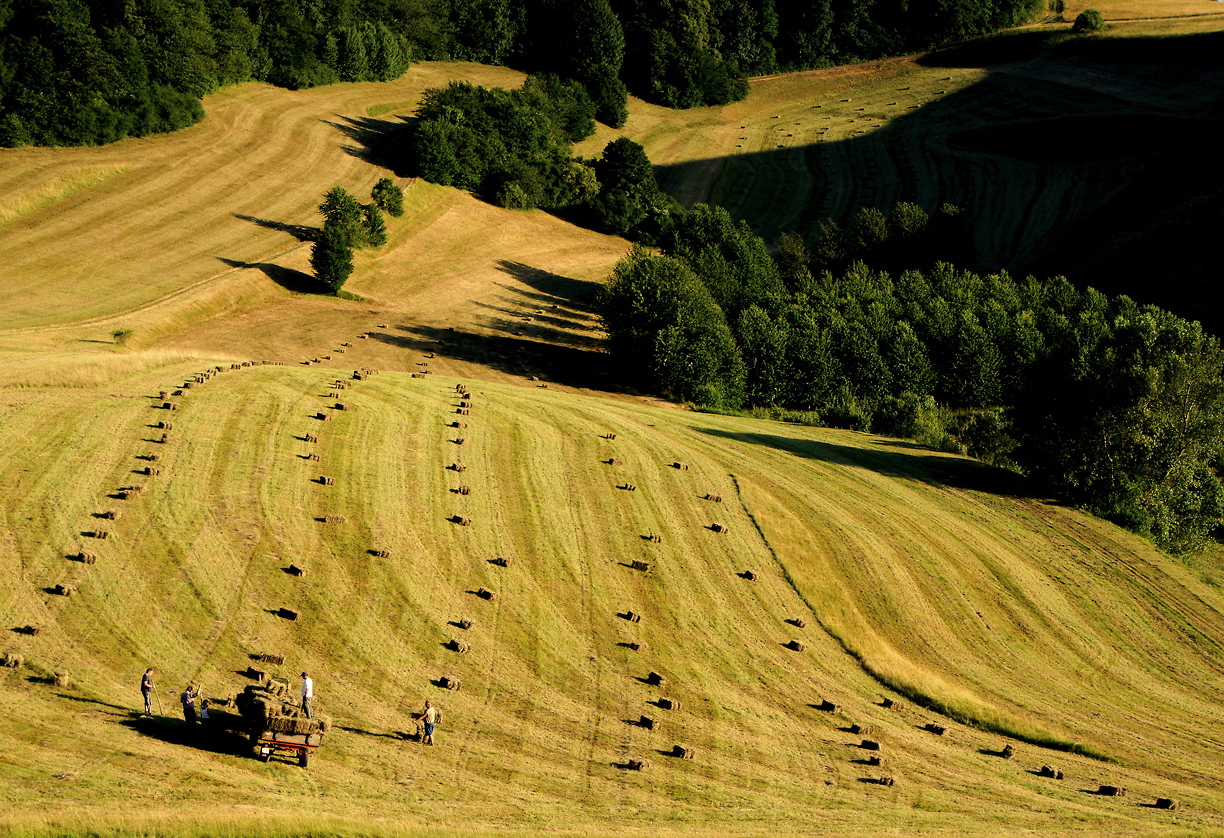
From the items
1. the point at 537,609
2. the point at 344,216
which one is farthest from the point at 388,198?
the point at 537,609

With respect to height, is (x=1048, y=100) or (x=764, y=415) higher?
(x=1048, y=100)

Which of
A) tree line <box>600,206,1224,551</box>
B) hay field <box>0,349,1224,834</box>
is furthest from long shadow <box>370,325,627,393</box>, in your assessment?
hay field <box>0,349,1224,834</box>

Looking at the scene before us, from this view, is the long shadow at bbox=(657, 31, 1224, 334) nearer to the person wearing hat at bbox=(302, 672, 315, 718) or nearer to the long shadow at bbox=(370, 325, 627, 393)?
the long shadow at bbox=(370, 325, 627, 393)

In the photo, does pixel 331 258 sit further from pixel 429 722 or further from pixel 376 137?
pixel 429 722

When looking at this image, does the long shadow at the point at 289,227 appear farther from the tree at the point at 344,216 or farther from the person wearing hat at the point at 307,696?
the person wearing hat at the point at 307,696

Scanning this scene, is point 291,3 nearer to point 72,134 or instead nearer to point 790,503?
point 72,134

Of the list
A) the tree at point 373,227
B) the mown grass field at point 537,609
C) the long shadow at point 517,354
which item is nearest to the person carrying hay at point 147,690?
the mown grass field at point 537,609

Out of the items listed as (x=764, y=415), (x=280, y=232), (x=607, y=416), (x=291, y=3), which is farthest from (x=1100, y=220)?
(x=291, y=3)
